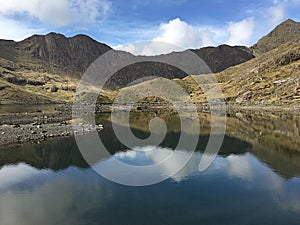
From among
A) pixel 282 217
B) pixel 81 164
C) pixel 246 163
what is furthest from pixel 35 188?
pixel 246 163

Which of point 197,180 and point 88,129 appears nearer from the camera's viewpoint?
point 197,180

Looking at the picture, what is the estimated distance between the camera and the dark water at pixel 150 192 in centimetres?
3309

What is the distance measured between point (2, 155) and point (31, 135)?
1838cm

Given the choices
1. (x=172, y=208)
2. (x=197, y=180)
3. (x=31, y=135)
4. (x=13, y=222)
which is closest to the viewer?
(x=13, y=222)

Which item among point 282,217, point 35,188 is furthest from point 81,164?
point 282,217

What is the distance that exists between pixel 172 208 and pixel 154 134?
205 ft

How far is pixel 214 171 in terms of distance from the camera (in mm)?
→ 51000

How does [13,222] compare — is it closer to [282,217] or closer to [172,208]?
[172,208]

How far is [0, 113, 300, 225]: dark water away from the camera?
33.1m

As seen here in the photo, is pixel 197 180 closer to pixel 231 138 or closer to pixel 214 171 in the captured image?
pixel 214 171

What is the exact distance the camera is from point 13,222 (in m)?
32.2

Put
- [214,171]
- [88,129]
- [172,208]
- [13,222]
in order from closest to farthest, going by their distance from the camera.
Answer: [13,222] → [172,208] → [214,171] → [88,129]

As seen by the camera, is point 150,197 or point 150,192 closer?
point 150,197

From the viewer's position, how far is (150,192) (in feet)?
136
